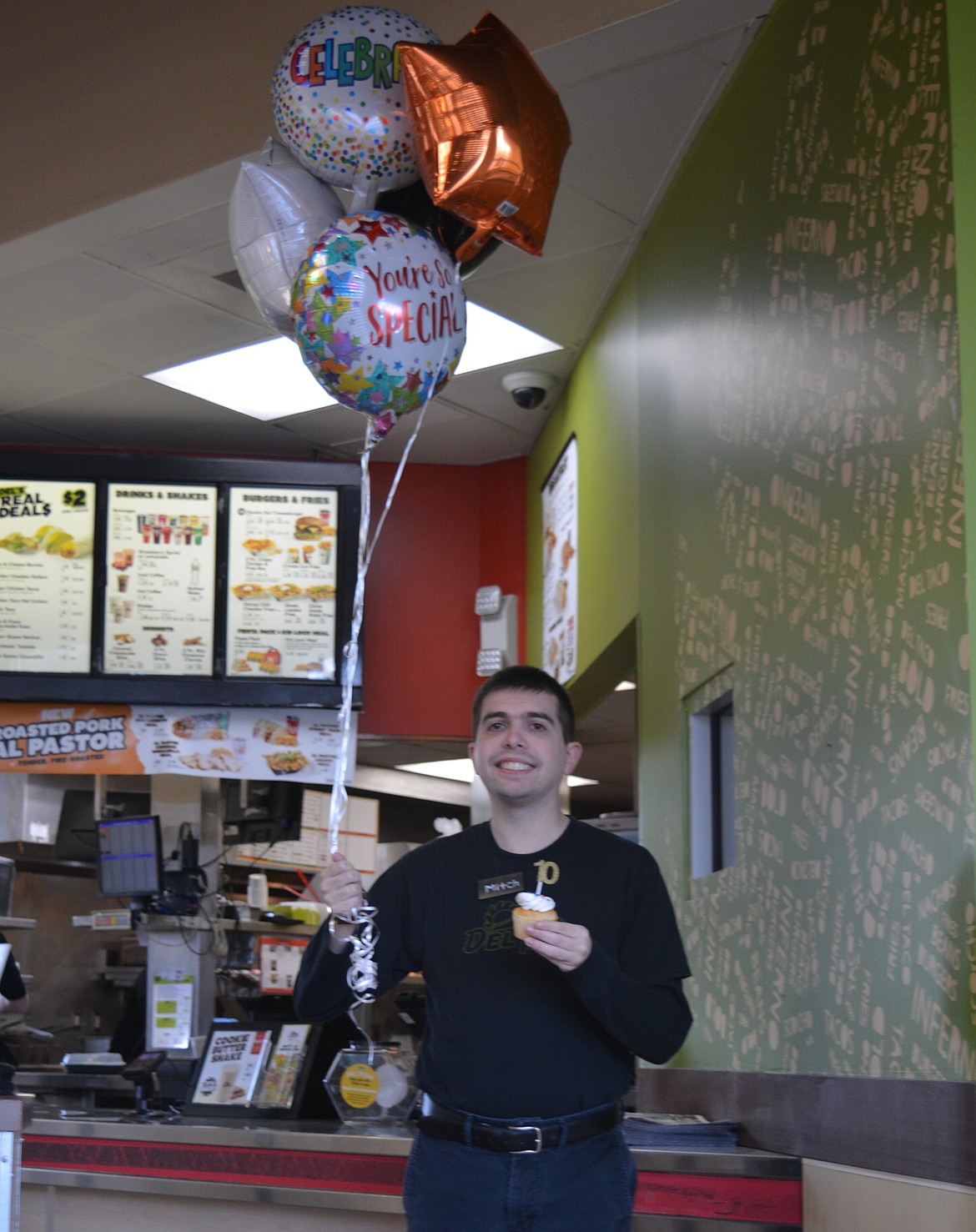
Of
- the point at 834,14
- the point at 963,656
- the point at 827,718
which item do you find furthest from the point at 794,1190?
the point at 834,14

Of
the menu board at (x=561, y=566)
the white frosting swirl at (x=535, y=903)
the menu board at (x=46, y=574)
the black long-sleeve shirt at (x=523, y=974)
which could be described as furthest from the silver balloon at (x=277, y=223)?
the menu board at (x=46, y=574)

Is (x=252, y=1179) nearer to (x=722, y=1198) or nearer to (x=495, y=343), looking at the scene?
(x=722, y=1198)

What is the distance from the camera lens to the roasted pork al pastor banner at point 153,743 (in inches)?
212

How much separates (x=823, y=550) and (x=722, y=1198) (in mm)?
1283

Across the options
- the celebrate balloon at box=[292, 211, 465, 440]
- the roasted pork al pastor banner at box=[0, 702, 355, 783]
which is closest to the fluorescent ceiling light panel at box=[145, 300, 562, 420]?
the roasted pork al pastor banner at box=[0, 702, 355, 783]

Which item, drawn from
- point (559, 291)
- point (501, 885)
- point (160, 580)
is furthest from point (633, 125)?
point (160, 580)

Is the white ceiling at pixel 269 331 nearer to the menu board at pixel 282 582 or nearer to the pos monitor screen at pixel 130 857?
the menu board at pixel 282 582

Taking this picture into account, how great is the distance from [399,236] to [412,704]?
11.9 feet

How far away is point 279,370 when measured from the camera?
5.29 m

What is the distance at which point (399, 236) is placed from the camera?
2613mm

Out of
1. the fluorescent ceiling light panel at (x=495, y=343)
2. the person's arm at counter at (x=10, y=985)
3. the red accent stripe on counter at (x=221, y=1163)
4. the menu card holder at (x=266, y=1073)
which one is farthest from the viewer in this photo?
the fluorescent ceiling light panel at (x=495, y=343)

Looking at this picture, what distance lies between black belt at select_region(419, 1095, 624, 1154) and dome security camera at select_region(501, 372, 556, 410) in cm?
363

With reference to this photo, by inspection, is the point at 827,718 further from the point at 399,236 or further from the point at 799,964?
the point at 399,236

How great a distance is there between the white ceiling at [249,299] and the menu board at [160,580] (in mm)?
422
